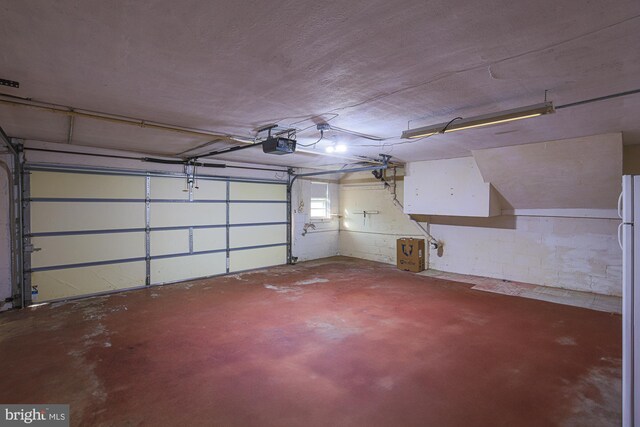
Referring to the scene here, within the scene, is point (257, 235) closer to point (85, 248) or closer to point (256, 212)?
point (256, 212)

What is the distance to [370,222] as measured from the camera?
8.34 meters

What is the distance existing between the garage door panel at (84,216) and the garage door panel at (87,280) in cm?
67

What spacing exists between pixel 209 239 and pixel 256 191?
4.97 feet

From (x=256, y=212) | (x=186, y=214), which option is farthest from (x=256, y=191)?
(x=186, y=214)

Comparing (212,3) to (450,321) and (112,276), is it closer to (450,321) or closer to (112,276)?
(450,321)

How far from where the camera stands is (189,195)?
6.23 metres

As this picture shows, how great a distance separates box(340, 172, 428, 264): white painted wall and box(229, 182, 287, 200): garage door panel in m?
2.03

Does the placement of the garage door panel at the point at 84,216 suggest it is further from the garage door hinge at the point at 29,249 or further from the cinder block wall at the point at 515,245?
the cinder block wall at the point at 515,245

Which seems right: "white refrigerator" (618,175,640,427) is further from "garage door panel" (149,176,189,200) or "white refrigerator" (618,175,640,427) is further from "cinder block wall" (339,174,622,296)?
"garage door panel" (149,176,189,200)

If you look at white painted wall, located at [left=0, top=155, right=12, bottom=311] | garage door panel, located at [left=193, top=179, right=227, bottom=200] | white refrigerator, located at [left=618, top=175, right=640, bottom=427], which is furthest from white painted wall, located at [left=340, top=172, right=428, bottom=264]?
white painted wall, located at [left=0, top=155, right=12, bottom=311]

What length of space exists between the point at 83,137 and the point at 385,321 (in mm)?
4834

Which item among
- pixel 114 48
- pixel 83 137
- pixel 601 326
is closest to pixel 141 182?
pixel 83 137

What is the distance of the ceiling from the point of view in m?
1.58

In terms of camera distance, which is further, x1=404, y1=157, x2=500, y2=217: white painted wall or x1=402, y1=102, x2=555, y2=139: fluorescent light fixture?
x1=404, y1=157, x2=500, y2=217: white painted wall
